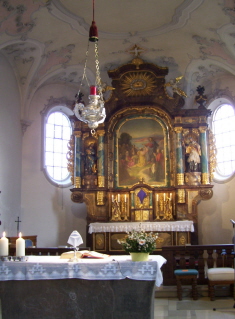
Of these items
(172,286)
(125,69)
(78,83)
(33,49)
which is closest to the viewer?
(172,286)

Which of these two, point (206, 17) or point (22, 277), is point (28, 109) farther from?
point (22, 277)

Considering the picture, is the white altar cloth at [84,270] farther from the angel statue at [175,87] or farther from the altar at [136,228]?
the angel statue at [175,87]

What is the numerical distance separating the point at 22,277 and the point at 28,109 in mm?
9655

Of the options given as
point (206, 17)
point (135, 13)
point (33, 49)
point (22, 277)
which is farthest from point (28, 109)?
point (22, 277)

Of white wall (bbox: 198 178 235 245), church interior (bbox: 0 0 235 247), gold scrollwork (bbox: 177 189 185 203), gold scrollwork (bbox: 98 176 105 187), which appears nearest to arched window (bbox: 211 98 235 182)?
church interior (bbox: 0 0 235 247)

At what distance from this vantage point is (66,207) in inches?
587

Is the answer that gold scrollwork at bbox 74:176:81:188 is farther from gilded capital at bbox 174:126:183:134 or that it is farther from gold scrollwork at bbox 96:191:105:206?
gilded capital at bbox 174:126:183:134

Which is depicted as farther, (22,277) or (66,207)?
(66,207)

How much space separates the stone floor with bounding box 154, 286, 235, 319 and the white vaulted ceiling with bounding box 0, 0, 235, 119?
7444mm

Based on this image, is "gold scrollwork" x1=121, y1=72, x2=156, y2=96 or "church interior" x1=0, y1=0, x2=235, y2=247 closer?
"church interior" x1=0, y1=0, x2=235, y2=247

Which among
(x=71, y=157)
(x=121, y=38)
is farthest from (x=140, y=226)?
(x=121, y=38)

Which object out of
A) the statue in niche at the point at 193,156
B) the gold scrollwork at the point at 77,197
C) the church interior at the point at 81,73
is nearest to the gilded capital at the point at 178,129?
the church interior at the point at 81,73

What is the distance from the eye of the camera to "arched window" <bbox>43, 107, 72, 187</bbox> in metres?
15.2

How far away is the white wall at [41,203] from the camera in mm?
14172
